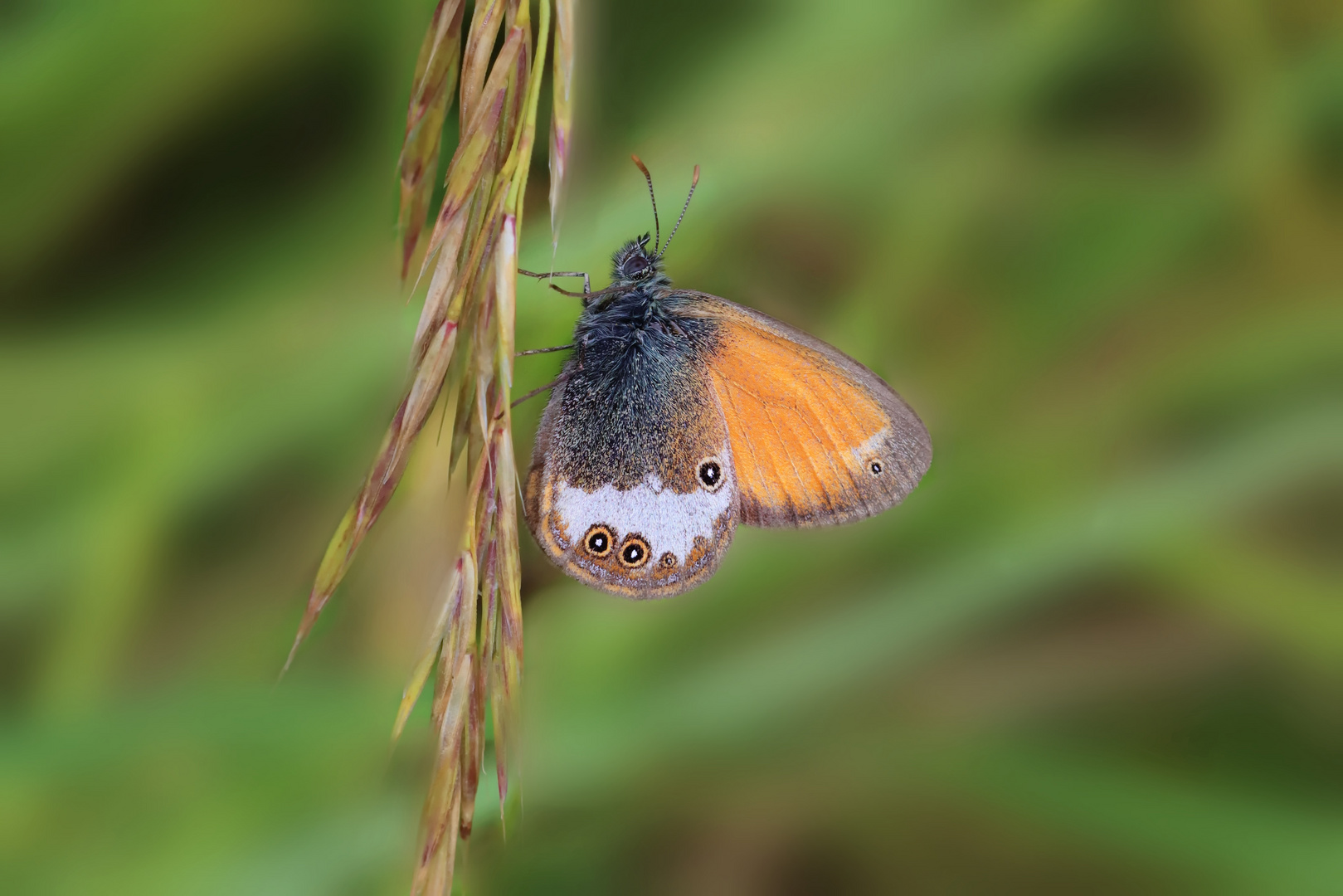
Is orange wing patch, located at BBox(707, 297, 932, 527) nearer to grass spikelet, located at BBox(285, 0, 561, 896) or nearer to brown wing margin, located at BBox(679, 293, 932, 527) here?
brown wing margin, located at BBox(679, 293, 932, 527)

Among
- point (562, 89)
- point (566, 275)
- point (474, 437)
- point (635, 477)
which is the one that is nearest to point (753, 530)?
point (635, 477)

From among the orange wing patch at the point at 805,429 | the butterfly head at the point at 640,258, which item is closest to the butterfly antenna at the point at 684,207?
the butterfly head at the point at 640,258

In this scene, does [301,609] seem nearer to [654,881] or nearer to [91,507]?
[91,507]

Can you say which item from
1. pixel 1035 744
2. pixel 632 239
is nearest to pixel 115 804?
pixel 632 239

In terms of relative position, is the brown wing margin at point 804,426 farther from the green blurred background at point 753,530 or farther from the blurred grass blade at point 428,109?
the blurred grass blade at point 428,109

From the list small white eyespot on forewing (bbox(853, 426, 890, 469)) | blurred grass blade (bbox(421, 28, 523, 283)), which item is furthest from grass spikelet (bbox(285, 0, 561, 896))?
small white eyespot on forewing (bbox(853, 426, 890, 469))

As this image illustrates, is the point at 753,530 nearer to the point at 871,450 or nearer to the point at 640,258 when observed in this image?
the point at 871,450
